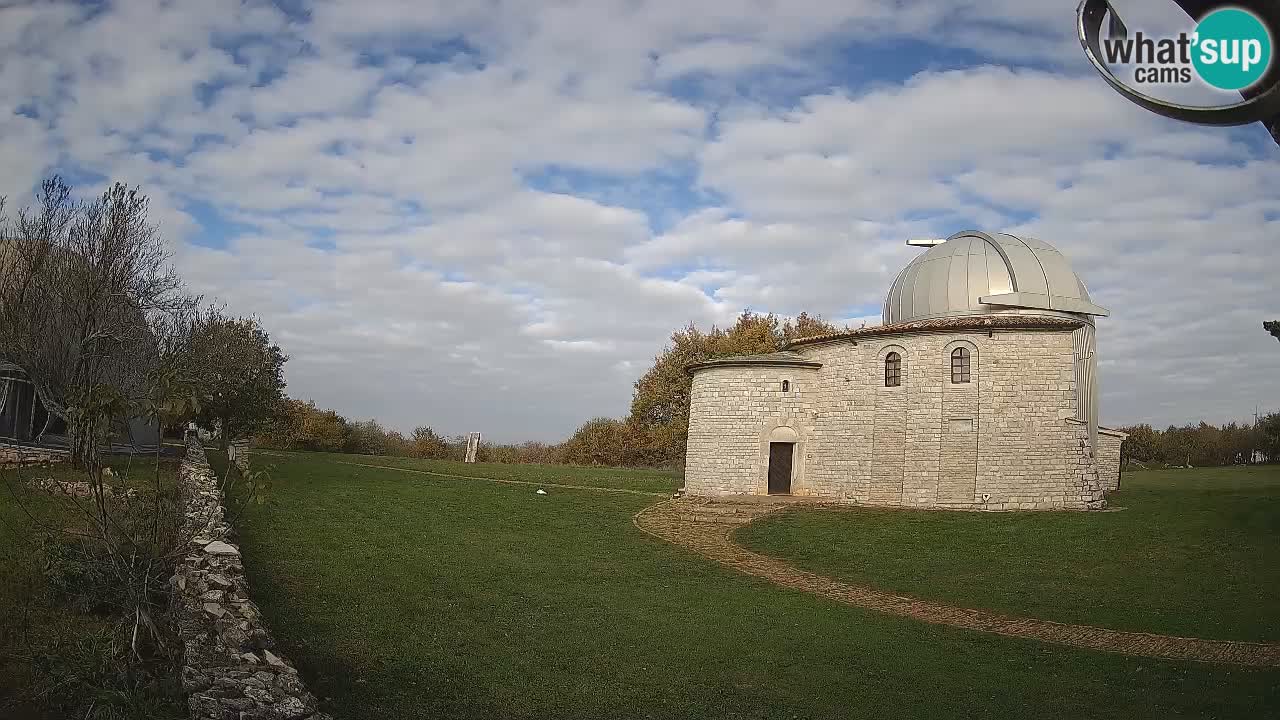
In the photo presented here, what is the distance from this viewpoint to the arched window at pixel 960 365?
22.4 meters

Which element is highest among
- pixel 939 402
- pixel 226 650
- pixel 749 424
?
pixel 939 402

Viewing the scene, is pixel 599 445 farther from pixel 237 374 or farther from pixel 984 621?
pixel 984 621

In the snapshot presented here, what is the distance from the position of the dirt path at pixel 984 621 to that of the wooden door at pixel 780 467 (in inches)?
298

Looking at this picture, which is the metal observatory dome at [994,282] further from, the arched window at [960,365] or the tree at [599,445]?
the tree at [599,445]

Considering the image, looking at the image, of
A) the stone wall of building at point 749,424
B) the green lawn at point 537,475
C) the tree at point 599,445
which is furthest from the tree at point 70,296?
the tree at point 599,445

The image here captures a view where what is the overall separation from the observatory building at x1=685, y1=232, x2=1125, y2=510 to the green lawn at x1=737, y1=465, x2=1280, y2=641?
1.73 metres

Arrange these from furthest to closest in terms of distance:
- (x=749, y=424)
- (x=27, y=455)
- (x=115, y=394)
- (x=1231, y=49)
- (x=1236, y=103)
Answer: (x=749, y=424) < (x=27, y=455) < (x=115, y=394) < (x=1231, y=49) < (x=1236, y=103)

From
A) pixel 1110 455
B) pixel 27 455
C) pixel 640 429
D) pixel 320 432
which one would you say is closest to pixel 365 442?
pixel 320 432

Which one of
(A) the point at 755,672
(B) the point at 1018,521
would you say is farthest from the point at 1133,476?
(A) the point at 755,672

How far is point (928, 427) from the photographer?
22.5 meters

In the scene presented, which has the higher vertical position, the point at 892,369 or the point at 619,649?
the point at 892,369

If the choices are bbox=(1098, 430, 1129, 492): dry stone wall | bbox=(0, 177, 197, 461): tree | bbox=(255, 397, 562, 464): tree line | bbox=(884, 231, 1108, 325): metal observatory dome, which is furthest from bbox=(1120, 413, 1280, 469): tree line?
bbox=(0, 177, 197, 461): tree

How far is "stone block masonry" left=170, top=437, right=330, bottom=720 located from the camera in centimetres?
564

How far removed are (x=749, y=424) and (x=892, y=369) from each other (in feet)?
15.8
